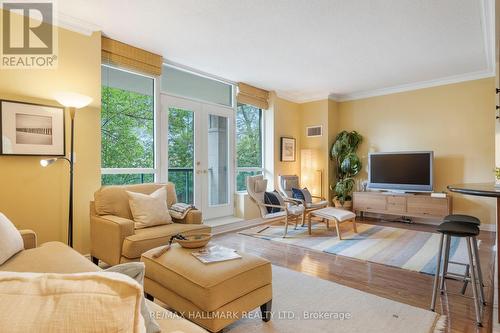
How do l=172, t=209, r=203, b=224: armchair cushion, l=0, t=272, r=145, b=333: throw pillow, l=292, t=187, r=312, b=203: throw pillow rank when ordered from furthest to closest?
l=292, t=187, r=312, b=203: throw pillow
l=172, t=209, r=203, b=224: armchair cushion
l=0, t=272, r=145, b=333: throw pillow

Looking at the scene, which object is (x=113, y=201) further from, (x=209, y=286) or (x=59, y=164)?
(x=209, y=286)

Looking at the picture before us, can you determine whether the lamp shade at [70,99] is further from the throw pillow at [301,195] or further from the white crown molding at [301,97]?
the white crown molding at [301,97]

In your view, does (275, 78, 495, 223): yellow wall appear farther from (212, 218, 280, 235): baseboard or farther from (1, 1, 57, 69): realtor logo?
(1, 1, 57, 69): realtor logo

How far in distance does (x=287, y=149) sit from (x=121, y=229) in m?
4.10

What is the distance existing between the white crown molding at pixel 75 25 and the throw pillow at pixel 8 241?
6.93ft

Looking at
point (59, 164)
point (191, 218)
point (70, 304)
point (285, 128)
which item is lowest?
point (191, 218)

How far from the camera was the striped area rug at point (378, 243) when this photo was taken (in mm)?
3150

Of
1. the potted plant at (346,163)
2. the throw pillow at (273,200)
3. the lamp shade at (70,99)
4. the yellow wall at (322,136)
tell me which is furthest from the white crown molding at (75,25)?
the potted plant at (346,163)

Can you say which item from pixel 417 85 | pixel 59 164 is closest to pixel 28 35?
pixel 59 164

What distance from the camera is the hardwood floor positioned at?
2086 mm

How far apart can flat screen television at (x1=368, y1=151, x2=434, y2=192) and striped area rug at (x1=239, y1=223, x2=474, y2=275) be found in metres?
0.82

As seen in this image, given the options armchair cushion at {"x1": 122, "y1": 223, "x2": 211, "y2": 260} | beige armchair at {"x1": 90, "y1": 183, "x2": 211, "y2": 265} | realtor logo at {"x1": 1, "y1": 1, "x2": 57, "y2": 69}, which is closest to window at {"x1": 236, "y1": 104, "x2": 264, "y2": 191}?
beige armchair at {"x1": 90, "y1": 183, "x2": 211, "y2": 265}

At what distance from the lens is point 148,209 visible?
288 centimetres

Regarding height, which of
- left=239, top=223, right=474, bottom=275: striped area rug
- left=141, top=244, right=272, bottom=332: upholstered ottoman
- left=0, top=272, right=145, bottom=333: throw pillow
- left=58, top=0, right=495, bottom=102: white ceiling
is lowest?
left=239, top=223, right=474, bottom=275: striped area rug
